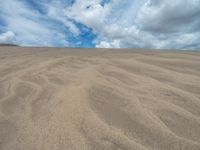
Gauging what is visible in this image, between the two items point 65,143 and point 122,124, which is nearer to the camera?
point 65,143

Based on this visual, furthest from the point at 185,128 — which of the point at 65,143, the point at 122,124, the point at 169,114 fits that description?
the point at 65,143

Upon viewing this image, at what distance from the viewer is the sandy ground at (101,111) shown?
134 centimetres

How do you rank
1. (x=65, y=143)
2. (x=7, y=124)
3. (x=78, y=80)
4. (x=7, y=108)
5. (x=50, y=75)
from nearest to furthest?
(x=65, y=143), (x=7, y=124), (x=7, y=108), (x=78, y=80), (x=50, y=75)

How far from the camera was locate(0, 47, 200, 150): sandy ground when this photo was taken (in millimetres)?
1339

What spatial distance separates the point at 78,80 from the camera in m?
2.67

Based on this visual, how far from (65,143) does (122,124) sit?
1.81 feet

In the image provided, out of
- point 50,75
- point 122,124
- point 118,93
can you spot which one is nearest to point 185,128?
point 122,124

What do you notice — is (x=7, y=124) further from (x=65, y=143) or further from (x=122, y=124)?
(x=122, y=124)

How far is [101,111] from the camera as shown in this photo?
1.78 metres

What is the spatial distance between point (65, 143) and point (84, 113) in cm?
44

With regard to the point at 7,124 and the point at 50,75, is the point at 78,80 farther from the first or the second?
the point at 7,124

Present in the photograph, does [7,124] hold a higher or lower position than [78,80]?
lower

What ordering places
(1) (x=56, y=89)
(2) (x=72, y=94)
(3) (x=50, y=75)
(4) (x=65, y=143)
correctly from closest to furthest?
(4) (x=65, y=143), (2) (x=72, y=94), (1) (x=56, y=89), (3) (x=50, y=75)

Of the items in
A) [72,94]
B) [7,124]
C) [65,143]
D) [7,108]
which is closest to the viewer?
[65,143]
